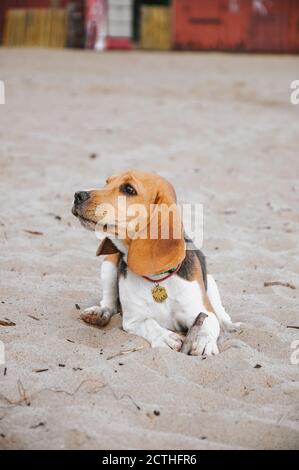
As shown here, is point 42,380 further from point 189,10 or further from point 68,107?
point 189,10

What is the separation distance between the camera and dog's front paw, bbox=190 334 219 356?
135 inches

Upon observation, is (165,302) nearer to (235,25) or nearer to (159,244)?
(159,244)

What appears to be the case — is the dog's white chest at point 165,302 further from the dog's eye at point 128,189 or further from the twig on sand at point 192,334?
the dog's eye at point 128,189

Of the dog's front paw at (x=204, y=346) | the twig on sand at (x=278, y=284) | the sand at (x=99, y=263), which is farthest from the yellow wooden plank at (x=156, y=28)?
the dog's front paw at (x=204, y=346)

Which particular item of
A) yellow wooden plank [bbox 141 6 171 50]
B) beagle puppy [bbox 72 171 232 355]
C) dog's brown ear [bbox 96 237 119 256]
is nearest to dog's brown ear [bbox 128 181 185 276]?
beagle puppy [bbox 72 171 232 355]

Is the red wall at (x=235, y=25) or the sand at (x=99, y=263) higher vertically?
the red wall at (x=235, y=25)

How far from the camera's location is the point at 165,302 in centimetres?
371

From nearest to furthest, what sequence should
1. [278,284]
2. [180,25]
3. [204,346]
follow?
1. [204,346]
2. [278,284]
3. [180,25]

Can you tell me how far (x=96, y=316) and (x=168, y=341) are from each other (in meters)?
0.52

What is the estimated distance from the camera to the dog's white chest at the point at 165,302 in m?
3.69

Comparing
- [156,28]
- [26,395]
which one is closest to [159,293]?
[26,395]

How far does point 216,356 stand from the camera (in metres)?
3.42

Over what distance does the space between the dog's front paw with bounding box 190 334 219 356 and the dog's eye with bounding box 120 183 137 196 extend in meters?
0.80

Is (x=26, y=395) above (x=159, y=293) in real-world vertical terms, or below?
below
